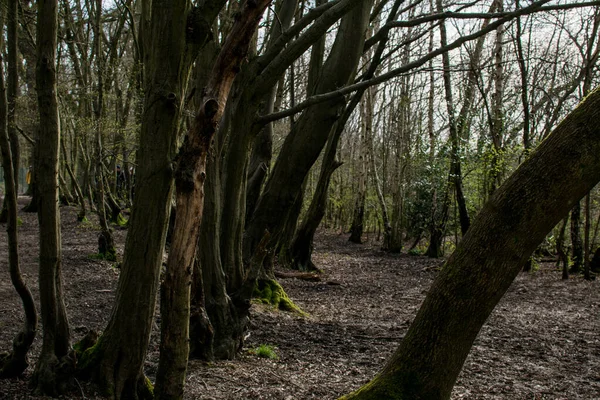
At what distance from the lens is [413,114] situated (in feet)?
87.5

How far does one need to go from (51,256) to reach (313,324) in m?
4.45

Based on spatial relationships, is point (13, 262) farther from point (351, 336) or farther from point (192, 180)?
point (351, 336)

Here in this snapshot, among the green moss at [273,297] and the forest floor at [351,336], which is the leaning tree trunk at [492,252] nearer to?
the forest floor at [351,336]

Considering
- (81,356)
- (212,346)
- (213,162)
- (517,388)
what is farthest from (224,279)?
(517,388)

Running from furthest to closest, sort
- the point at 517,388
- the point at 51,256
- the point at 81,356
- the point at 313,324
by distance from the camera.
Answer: the point at 313,324, the point at 517,388, the point at 81,356, the point at 51,256

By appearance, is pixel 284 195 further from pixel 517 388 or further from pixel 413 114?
pixel 413 114

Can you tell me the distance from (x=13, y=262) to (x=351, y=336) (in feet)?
14.1

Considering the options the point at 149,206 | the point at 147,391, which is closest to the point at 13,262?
the point at 149,206

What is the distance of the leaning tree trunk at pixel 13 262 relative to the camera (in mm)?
3453

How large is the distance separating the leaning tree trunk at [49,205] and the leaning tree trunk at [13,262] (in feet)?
0.67

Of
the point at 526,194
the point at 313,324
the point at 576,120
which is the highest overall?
the point at 576,120

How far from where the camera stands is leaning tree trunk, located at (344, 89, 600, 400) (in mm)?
2682

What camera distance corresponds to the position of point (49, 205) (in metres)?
3.38

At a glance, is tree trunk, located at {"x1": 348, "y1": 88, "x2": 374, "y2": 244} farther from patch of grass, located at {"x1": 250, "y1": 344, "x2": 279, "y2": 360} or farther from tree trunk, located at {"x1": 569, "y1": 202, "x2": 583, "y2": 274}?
Result: patch of grass, located at {"x1": 250, "y1": 344, "x2": 279, "y2": 360}
